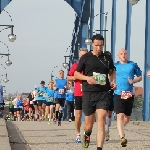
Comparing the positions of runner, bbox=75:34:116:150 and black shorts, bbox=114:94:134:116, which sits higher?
runner, bbox=75:34:116:150

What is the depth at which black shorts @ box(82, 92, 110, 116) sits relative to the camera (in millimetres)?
8727

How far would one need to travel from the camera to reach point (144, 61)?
1018 inches

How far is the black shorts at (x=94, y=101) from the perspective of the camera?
8727 millimetres

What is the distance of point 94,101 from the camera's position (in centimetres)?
881

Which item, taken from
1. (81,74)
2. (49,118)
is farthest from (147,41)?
(81,74)

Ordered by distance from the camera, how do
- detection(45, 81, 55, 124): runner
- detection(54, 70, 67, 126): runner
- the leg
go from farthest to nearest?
1. detection(45, 81, 55, 124): runner
2. detection(54, 70, 67, 126): runner
3. the leg

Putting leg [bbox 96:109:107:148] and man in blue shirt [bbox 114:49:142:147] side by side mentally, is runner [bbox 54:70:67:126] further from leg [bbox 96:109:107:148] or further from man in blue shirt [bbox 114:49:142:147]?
leg [bbox 96:109:107:148]

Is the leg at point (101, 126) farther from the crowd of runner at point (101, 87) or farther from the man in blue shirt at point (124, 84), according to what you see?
the man in blue shirt at point (124, 84)

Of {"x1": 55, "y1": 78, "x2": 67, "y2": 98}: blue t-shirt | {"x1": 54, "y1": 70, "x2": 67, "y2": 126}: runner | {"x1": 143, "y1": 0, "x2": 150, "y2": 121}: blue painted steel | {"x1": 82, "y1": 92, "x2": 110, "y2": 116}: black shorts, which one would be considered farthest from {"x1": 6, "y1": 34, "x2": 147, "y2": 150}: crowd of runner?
{"x1": 143, "y1": 0, "x2": 150, "y2": 121}: blue painted steel

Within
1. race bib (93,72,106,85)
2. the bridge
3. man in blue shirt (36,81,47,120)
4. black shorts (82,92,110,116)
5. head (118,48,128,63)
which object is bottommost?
man in blue shirt (36,81,47,120)

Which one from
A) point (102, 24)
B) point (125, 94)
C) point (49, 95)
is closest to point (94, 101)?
point (125, 94)

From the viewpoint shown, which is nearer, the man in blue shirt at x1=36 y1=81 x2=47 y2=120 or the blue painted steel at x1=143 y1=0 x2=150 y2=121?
the man in blue shirt at x1=36 y1=81 x2=47 y2=120

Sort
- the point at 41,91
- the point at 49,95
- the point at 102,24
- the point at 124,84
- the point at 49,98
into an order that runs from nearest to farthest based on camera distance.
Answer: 1. the point at 124,84
2. the point at 49,98
3. the point at 49,95
4. the point at 41,91
5. the point at 102,24

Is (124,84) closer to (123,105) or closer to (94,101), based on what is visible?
(123,105)
